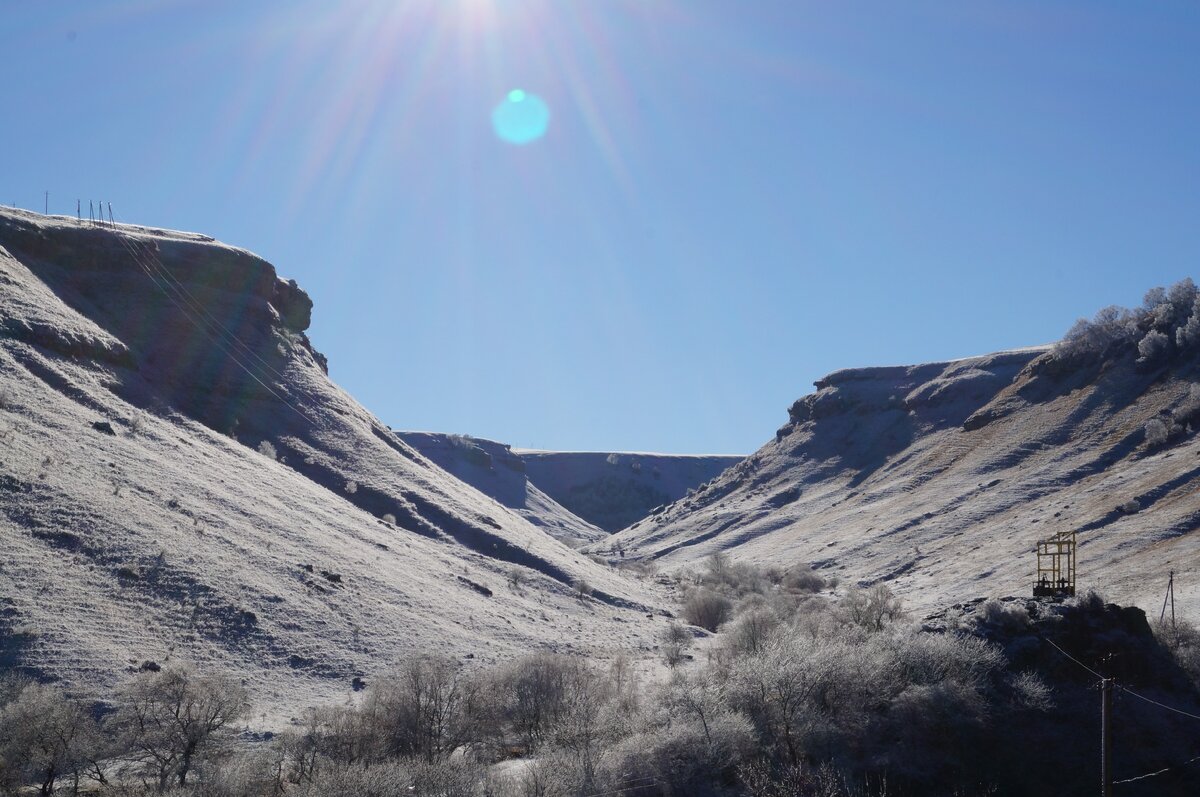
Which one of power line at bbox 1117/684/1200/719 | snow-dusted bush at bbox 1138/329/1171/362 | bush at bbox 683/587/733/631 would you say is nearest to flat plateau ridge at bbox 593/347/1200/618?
snow-dusted bush at bbox 1138/329/1171/362

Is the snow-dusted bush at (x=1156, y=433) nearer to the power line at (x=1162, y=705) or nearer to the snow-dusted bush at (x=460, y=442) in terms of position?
the power line at (x=1162, y=705)

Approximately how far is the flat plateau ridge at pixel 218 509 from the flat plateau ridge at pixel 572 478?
53.2 metres

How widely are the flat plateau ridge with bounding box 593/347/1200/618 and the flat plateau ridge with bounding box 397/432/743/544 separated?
1874 centimetres

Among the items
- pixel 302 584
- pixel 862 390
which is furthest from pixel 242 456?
pixel 862 390

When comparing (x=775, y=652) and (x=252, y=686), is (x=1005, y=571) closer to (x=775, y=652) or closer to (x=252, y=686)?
(x=775, y=652)

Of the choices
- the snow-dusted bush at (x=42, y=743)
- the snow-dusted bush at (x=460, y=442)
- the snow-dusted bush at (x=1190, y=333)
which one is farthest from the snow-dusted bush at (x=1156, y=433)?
the snow-dusted bush at (x=460, y=442)

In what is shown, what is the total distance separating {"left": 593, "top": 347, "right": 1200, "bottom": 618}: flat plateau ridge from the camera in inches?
1816

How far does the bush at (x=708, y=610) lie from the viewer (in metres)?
49.1

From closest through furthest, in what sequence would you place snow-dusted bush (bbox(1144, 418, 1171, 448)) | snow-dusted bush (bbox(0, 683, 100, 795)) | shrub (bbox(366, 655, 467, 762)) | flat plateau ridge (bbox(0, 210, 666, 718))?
snow-dusted bush (bbox(0, 683, 100, 795)) < shrub (bbox(366, 655, 467, 762)) < flat plateau ridge (bbox(0, 210, 666, 718)) < snow-dusted bush (bbox(1144, 418, 1171, 448))

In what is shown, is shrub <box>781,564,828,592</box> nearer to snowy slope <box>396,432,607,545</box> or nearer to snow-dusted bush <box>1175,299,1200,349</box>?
snow-dusted bush <box>1175,299,1200,349</box>

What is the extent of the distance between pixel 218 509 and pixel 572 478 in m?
119

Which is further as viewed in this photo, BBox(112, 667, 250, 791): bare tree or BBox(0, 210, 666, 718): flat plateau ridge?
BBox(0, 210, 666, 718): flat plateau ridge

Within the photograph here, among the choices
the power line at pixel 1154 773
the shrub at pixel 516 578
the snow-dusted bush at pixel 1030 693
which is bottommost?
the power line at pixel 1154 773

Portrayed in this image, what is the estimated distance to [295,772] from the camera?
1916 cm
